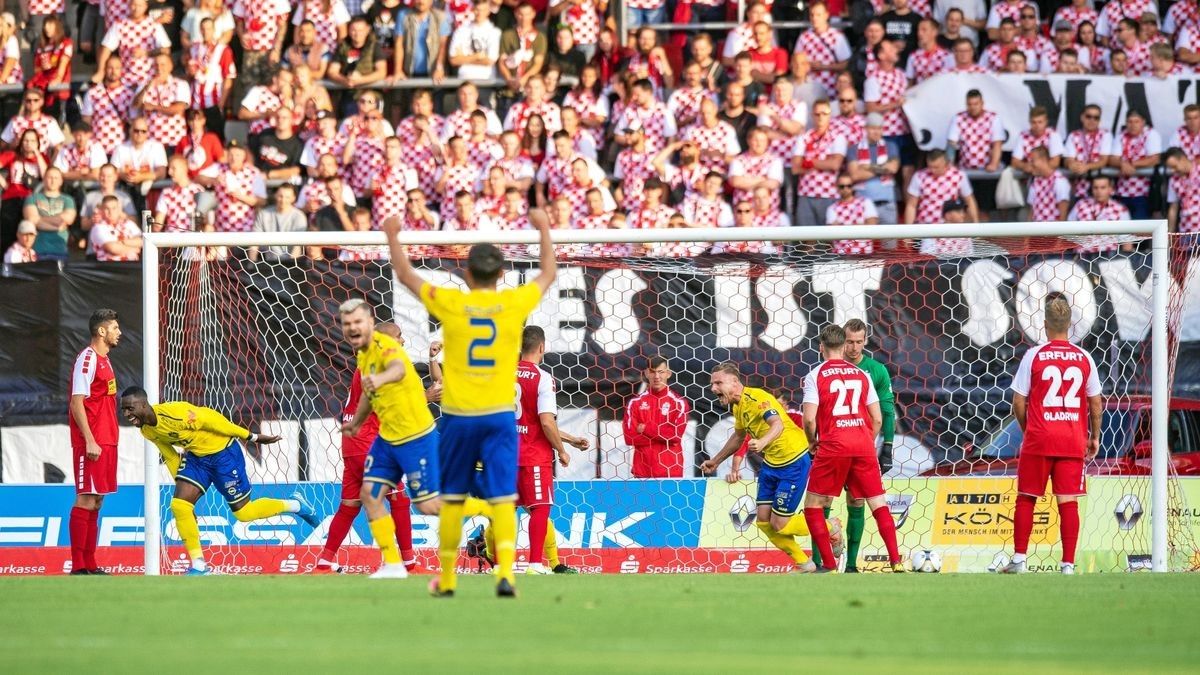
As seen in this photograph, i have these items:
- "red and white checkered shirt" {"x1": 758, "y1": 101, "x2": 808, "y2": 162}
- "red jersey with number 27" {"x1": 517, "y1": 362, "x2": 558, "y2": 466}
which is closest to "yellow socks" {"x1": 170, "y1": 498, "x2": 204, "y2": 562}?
"red jersey with number 27" {"x1": 517, "y1": 362, "x2": 558, "y2": 466}

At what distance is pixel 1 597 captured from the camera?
876 centimetres

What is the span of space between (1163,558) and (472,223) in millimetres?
8006

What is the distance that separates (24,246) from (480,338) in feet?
36.9

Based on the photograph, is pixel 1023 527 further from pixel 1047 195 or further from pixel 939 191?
pixel 1047 195

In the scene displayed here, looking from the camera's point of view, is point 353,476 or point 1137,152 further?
point 1137,152

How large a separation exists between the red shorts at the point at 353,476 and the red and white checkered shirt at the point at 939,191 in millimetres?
7787

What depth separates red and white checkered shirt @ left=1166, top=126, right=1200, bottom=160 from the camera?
57.9ft

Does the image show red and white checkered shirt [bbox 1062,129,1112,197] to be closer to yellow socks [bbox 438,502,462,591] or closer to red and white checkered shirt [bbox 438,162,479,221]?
red and white checkered shirt [bbox 438,162,479,221]

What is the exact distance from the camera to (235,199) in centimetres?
1814

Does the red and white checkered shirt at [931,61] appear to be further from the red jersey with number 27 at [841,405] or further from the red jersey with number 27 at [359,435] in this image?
the red jersey with number 27 at [359,435]

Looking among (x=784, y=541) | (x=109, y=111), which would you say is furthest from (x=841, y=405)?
(x=109, y=111)

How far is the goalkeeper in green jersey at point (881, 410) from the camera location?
12375 mm

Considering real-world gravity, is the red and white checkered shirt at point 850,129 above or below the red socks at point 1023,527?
above

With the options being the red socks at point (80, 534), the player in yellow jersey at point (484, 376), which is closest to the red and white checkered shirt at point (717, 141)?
the red socks at point (80, 534)
